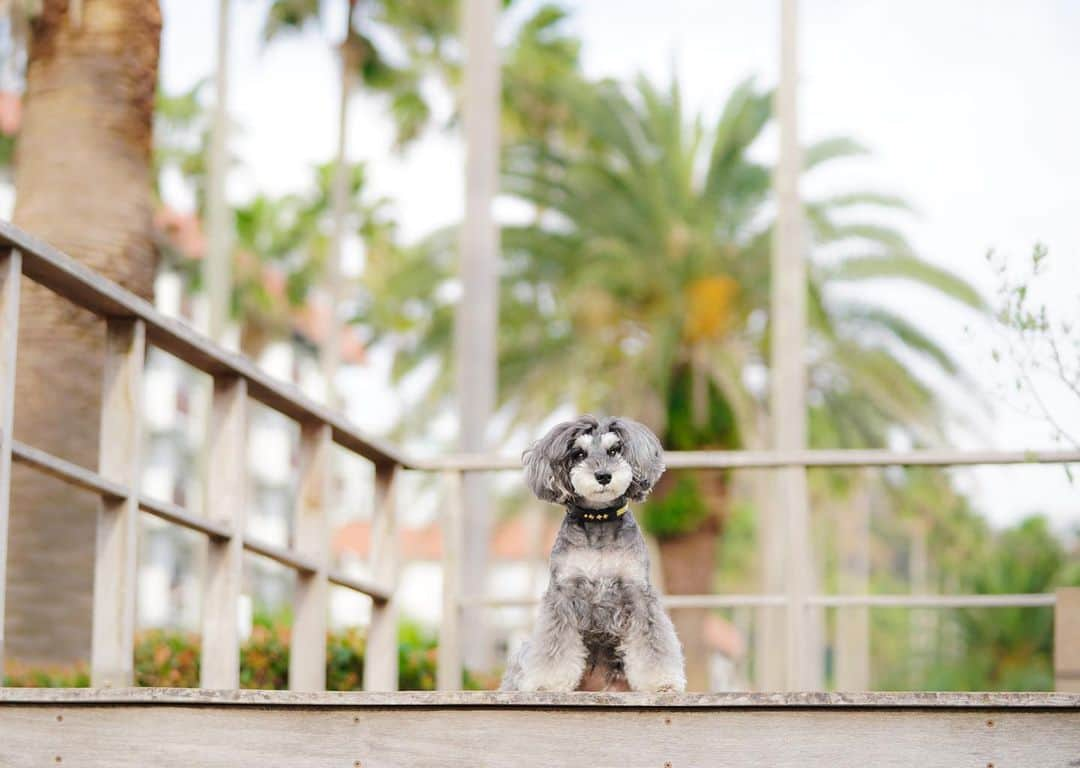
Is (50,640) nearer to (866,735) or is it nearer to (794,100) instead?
(866,735)

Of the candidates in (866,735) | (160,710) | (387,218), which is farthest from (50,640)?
(387,218)

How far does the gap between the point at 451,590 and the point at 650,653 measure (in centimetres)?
283

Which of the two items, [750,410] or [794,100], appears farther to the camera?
[750,410]

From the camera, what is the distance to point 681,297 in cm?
2106

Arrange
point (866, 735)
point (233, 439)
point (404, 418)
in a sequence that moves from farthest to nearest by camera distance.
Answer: point (404, 418) → point (233, 439) → point (866, 735)

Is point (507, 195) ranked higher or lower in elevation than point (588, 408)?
higher

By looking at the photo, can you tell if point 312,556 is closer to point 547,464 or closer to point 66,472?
point 547,464

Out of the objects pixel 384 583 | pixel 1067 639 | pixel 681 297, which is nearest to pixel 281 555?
pixel 384 583

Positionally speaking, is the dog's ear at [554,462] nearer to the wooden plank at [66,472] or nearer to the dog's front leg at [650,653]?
the dog's front leg at [650,653]


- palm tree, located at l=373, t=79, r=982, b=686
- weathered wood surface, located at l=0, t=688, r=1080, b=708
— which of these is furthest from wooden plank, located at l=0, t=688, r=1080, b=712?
palm tree, located at l=373, t=79, r=982, b=686

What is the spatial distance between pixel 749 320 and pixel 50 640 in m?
14.0

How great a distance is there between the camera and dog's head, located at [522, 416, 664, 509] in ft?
16.6

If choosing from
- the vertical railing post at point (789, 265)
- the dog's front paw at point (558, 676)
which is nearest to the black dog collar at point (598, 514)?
the dog's front paw at point (558, 676)

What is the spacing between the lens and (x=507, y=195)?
872 inches
